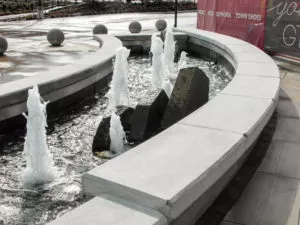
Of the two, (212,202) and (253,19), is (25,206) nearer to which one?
(212,202)

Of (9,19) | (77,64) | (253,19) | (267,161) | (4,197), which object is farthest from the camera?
(9,19)

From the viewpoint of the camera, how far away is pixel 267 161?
434 cm

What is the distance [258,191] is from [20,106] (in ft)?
13.9

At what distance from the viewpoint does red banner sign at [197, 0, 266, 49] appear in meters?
12.5

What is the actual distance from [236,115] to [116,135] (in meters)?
2.18

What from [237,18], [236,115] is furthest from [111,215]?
[237,18]

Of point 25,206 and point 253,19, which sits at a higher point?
point 253,19

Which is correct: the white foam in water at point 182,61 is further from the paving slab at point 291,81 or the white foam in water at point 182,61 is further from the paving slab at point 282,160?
the paving slab at point 282,160

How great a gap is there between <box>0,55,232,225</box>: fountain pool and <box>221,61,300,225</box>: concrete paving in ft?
6.28

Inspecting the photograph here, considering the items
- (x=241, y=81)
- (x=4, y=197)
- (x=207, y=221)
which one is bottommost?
(x=4, y=197)

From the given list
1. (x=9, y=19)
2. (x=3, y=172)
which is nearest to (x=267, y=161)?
(x=3, y=172)

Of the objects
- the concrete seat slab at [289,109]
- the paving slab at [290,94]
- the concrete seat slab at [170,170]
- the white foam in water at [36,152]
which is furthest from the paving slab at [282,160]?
the white foam in water at [36,152]

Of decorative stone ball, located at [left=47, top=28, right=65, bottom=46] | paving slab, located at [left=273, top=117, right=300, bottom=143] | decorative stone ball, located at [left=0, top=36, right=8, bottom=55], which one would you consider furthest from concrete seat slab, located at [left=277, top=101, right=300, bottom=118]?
decorative stone ball, located at [left=47, top=28, right=65, bottom=46]

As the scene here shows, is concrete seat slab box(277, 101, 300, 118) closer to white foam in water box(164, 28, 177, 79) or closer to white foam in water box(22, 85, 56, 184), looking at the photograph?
white foam in water box(22, 85, 56, 184)
